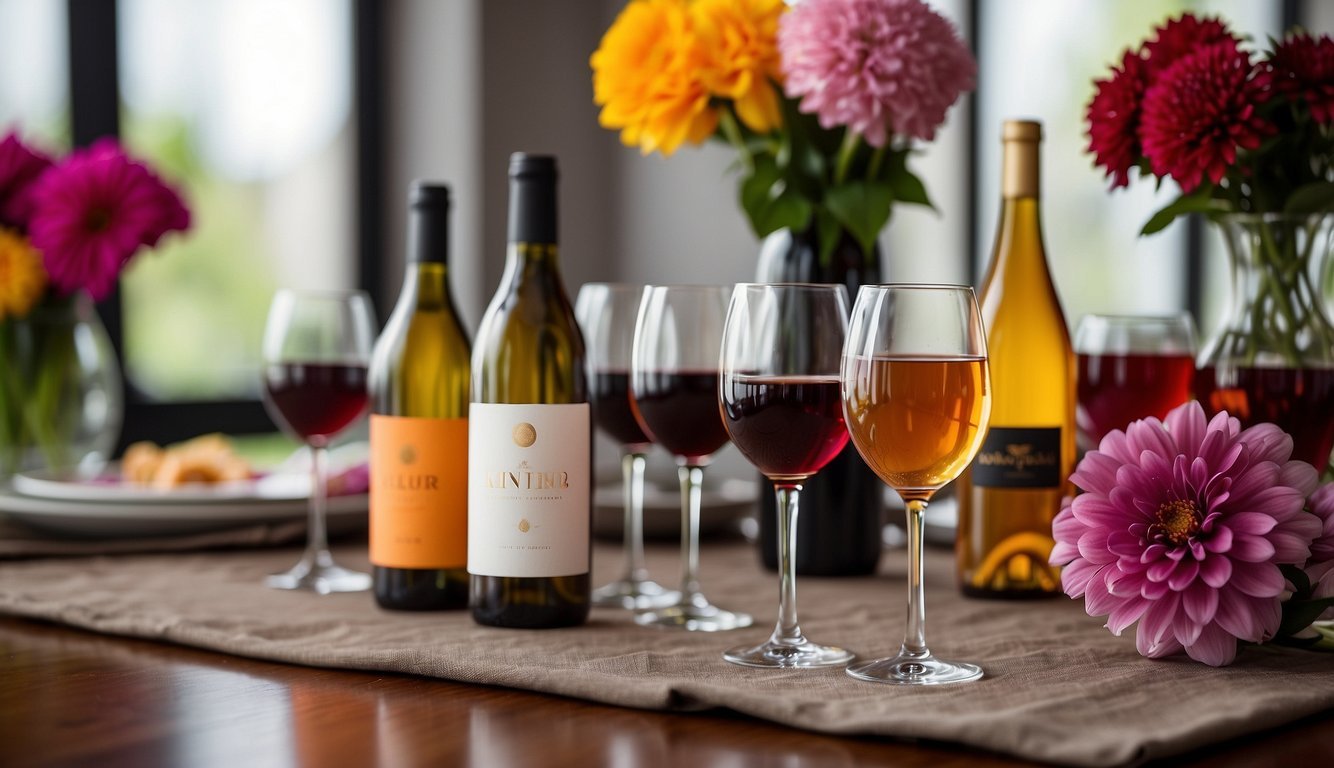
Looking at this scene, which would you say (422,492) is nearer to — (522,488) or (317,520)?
(522,488)

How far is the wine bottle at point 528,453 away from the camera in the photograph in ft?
3.37

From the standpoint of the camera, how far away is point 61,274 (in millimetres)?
1628

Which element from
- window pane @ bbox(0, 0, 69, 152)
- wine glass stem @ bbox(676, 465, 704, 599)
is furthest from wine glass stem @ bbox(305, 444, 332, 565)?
window pane @ bbox(0, 0, 69, 152)

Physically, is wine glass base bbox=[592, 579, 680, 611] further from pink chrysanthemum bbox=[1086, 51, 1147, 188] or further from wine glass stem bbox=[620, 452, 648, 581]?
pink chrysanthemum bbox=[1086, 51, 1147, 188]

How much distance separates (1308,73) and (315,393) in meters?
0.92

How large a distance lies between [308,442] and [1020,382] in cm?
70

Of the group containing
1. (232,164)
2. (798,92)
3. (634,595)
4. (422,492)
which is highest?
(232,164)

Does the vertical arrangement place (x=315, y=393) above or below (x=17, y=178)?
below

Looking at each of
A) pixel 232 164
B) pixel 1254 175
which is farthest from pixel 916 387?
pixel 232 164

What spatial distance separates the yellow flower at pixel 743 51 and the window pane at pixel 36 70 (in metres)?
2.13

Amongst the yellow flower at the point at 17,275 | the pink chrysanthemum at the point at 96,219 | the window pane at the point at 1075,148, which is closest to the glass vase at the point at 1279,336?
the pink chrysanthemum at the point at 96,219

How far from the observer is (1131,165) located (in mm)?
1121

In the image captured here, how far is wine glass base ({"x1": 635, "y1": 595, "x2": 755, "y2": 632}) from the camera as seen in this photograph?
1069 millimetres

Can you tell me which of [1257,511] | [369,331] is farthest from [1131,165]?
[369,331]
